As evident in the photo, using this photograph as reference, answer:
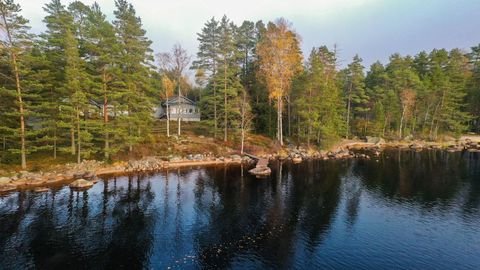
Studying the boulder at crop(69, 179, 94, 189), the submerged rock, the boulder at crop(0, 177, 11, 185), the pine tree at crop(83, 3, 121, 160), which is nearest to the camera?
the boulder at crop(0, 177, 11, 185)

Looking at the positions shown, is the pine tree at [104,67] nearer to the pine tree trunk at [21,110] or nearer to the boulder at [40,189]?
the pine tree trunk at [21,110]

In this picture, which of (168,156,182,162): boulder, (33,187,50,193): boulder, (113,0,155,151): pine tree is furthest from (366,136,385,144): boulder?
(33,187,50,193): boulder

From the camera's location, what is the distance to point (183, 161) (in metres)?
42.2

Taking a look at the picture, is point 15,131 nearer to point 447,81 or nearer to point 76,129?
point 76,129

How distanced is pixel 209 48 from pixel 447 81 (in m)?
55.0

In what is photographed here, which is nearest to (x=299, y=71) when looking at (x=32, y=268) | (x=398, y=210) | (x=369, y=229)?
(x=398, y=210)

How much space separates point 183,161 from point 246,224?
2243cm

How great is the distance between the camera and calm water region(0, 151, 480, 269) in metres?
16.8

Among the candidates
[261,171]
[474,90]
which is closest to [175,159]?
[261,171]

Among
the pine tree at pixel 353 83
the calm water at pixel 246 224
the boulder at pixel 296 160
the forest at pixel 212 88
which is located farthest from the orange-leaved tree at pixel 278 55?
the pine tree at pixel 353 83

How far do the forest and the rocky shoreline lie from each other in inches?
85.8

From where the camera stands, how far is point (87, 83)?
34031 mm

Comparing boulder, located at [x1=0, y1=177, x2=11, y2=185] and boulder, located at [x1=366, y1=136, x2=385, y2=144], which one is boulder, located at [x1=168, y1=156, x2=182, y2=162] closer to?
boulder, located at [x1=0, y1=177, x2=11, y2=185]

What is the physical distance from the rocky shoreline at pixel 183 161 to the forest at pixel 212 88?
2179 millimetres
